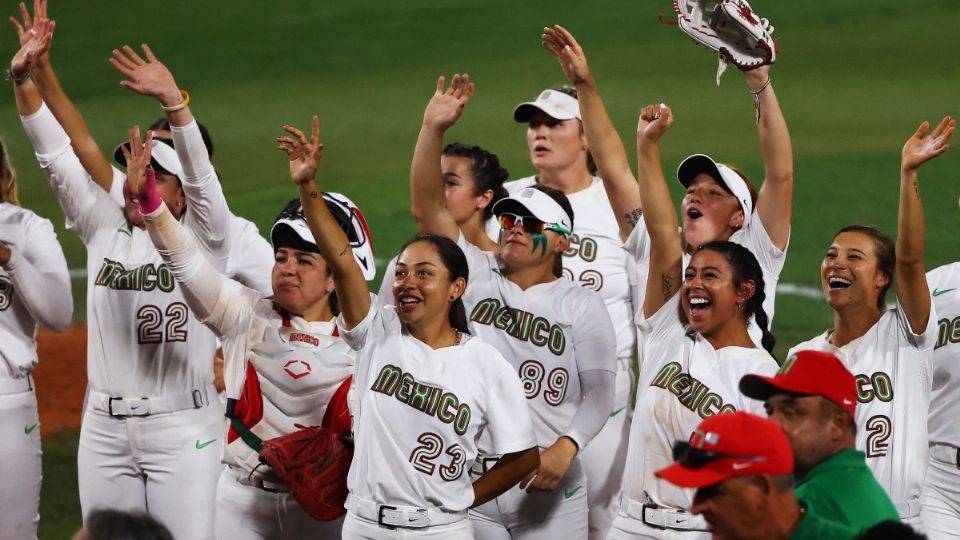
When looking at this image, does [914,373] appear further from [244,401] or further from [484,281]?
[244,401]

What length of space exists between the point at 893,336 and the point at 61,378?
6102 mm

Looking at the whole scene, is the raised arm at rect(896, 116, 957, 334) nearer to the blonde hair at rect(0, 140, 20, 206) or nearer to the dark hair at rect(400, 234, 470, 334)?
the dark hair at rect(400, 234, 470, 334)

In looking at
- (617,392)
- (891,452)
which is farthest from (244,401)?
(891,452)

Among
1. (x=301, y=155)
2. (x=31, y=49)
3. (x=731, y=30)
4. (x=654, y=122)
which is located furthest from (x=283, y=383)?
(x=731, y=30)

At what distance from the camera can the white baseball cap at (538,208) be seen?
189 inches

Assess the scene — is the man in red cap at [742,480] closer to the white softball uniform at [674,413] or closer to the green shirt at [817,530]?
the green shirt at [817,530]

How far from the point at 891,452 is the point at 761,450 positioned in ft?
5.29

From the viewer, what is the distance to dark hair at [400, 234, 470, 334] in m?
4.26

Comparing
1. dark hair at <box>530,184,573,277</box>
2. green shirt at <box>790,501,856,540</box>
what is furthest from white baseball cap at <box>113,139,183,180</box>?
green shirt at <box>790,501,856,540</box>

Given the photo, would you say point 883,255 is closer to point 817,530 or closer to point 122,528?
point 817,530

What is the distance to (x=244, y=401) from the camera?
458cm

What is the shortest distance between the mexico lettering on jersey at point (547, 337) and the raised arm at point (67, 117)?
156 centimetres

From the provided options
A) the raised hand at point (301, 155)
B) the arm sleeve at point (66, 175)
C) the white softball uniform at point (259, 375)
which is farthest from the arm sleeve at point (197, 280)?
the arm sleeve at point (66, 175)

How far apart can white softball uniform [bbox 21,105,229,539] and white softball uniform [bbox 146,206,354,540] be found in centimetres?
50
